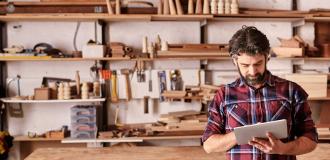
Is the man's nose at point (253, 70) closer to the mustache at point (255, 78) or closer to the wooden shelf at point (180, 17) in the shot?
the mustache at point (255, 78)

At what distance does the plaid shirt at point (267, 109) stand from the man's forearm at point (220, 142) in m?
0.03

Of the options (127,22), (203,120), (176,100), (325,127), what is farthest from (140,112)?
(325,127)

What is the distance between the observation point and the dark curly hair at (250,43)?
1.51 meters

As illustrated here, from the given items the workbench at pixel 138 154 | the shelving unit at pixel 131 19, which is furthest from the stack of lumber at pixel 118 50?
the workbench at pixel 138 154

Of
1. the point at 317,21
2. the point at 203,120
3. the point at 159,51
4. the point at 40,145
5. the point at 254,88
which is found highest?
the point at 317,21

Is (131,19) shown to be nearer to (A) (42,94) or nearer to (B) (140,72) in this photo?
(B) (140,72)

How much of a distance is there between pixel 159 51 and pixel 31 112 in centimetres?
149

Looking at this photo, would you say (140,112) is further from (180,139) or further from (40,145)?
(40,145)

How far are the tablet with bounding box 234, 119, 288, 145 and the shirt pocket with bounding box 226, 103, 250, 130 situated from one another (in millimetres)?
107

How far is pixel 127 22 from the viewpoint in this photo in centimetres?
391

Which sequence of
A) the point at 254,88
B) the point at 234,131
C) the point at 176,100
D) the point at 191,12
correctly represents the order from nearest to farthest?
the point at 234,131
the point at 254,88
the point at 191,12
the point at 176,100

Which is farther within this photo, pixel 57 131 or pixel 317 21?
pixel 317 21

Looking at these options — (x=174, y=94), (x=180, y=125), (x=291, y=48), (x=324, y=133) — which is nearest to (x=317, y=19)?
(x=291, y=48)

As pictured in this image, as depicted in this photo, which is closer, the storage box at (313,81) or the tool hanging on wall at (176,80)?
the storage box at (313,81)
